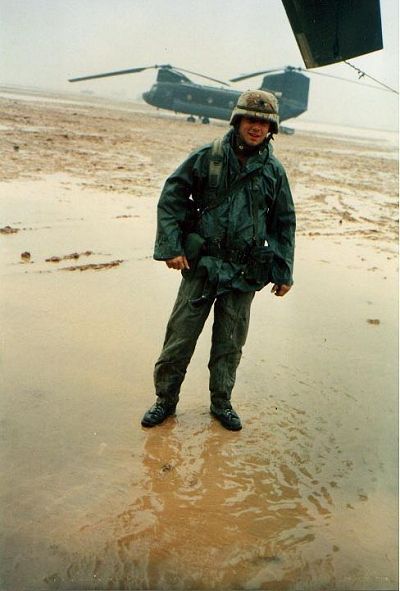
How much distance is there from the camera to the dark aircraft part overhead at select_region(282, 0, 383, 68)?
106 inches

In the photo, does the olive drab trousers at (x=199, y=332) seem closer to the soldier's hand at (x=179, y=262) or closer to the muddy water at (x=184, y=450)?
the soldier's hand at (x=179, y=262)

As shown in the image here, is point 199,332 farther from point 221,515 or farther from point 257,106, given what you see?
point 257,106

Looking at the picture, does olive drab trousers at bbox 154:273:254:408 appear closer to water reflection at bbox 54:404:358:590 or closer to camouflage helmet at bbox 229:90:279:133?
water reflection at bbox 54:404:358:590

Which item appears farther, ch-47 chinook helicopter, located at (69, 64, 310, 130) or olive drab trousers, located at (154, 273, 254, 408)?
ch-47 chinook helicopter, located at (69, 64, 310, 130)

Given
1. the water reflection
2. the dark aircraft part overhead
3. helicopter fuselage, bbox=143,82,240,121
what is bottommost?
the water reflection

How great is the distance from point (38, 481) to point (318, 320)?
3.01 metres

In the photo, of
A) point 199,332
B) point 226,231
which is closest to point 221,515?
point 199,332

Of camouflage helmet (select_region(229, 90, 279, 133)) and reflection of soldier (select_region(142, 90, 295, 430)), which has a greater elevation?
camouflage helmet (select_region(229, 90, 279, 133))

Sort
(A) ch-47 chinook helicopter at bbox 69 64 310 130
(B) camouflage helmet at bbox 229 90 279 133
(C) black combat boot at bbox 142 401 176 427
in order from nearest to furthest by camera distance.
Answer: (B) camouflage helmet at bbox 229 90 279 133 → (C) black combat boot at bbox 142 401 176 427 → (A) ch-47 chinook helicopter at bbox 69 64 310 130

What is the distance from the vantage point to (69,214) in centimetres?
666

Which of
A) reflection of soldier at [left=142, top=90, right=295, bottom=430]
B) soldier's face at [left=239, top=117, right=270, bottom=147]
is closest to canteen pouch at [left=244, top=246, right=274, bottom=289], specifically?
reflection of soldier at [left=142, top=90, right=295, bottom=430]

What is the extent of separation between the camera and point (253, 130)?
2510mm

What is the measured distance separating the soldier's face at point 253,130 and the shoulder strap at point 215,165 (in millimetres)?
138

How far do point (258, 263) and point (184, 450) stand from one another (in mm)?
1065
